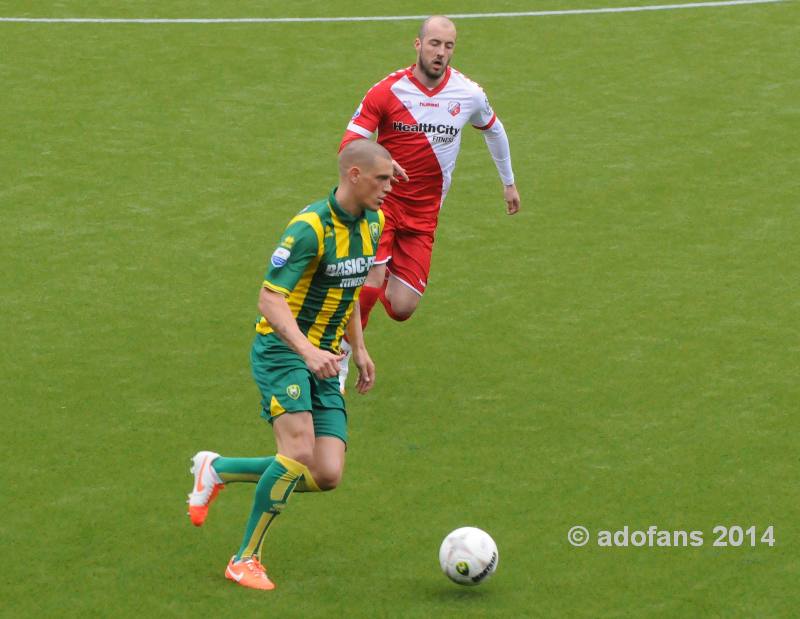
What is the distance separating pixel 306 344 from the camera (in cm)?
809

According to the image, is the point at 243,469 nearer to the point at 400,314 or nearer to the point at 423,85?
the point at 400,314

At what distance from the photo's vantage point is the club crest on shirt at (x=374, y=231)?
29.2ft

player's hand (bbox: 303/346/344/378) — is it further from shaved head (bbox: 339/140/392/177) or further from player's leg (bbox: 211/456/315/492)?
shaved head (bbox: 339/140/392/177)

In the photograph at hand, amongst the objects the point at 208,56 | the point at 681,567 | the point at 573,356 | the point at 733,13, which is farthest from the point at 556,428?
the point at 733,13

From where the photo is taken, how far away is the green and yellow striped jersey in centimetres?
839

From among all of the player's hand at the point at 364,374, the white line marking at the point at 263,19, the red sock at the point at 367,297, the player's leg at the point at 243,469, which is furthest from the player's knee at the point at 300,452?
the white line marking at the point at 263,19

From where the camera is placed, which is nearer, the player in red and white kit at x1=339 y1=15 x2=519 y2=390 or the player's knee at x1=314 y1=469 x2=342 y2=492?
the player's knee at x1=314 y1=469 x2=342 y2=492

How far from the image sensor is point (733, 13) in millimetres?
20172

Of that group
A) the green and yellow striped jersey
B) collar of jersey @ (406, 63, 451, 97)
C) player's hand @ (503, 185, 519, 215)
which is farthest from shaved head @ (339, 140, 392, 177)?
player's hand @ (503, 185, 519, 215)

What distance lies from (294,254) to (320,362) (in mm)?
720

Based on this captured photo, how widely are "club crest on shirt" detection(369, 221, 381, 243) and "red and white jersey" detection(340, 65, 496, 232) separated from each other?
2.26m

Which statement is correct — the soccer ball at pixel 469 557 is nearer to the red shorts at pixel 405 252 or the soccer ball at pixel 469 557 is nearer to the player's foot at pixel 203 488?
the player's foot at pixel 203 488

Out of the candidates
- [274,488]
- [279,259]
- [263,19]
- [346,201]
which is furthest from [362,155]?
[263,19]

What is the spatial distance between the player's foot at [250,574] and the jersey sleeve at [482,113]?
4385 millimetres
